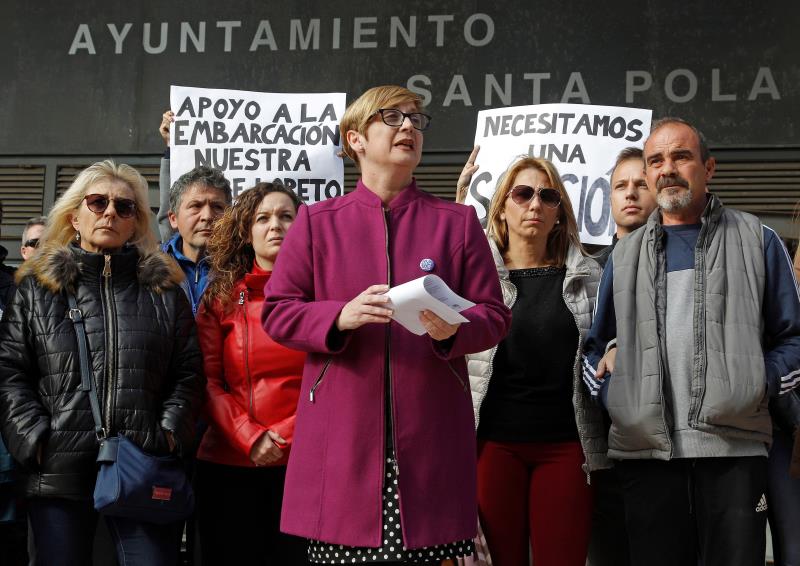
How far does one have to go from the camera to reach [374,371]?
3.22 m

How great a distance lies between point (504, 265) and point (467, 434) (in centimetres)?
136

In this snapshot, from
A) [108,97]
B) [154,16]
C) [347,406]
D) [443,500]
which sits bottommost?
[443,500]

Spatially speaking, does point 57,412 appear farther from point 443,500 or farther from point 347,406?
point 443,500

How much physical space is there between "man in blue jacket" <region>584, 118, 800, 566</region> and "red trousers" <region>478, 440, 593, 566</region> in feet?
0.72

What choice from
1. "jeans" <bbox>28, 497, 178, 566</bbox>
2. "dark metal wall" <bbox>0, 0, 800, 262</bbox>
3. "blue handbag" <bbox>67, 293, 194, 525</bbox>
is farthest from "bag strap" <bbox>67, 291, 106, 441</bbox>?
"dark metal wall" <bbox>0, 0, 800, 262</bbox>

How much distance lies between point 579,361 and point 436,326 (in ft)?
4.26

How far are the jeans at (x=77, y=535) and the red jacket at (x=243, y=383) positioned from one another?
404 millimetres

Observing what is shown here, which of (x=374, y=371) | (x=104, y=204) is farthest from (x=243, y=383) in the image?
(x=374, y=371)

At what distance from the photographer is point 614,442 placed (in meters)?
3.93

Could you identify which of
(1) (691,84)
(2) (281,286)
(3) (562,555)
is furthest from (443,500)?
(1) (691,84)

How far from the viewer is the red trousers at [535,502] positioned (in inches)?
159

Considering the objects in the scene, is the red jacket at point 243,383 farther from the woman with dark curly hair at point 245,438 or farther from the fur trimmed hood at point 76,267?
the fur trimmed hood at point 76,267

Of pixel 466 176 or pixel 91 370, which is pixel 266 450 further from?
pixel 466 176

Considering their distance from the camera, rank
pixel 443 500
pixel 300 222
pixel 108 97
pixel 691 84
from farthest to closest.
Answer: pixel 108 97, pixel 691 84, pixel 300 222, pixel 443 500
